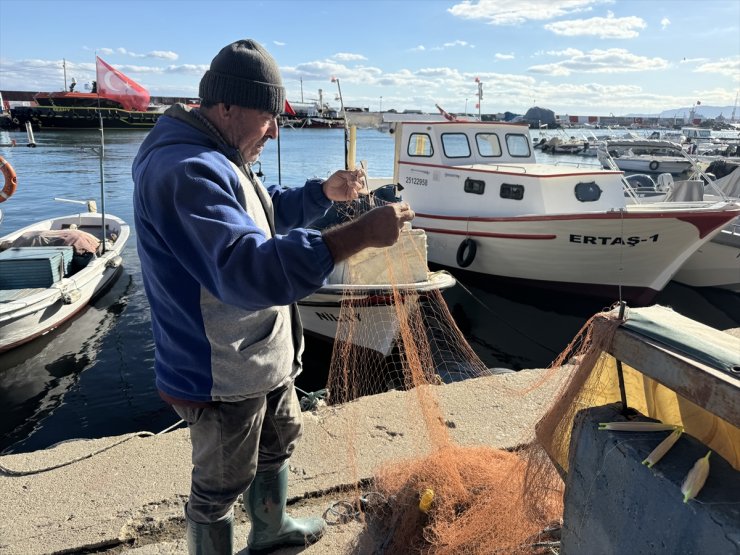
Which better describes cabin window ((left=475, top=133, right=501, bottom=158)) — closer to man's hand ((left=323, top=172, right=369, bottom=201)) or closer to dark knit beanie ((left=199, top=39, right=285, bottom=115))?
man's hand ((left=323, top=172, right=369, bottom=201))

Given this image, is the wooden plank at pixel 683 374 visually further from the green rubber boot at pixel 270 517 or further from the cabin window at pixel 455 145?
the cabin window at pixel 455 145

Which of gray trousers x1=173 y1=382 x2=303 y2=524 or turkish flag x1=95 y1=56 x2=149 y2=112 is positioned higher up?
turkish flag x1=95 y1=56 x2=149 y2=112

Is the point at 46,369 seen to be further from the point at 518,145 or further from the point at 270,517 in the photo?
the point at 518,145

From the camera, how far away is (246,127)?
71.6 inches

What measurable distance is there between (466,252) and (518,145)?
3222mm

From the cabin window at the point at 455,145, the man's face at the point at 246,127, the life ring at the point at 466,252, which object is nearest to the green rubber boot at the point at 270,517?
the man's face at the point at 246,127

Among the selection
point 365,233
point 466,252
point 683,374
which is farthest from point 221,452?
point 466,252

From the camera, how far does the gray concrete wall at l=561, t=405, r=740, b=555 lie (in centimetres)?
130

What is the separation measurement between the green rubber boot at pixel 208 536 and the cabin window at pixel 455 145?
10.4 metres

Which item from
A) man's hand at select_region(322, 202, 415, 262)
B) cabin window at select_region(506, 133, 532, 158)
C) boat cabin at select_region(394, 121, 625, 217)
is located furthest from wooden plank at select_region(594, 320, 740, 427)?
cabin window at select_region(506, 133, 532, 158)

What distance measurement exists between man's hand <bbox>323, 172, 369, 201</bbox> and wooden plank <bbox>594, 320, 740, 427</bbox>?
1.28 metres

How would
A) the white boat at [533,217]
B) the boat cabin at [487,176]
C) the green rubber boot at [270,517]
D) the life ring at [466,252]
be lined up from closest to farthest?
the green rubber boot at [270,517] → the white boat at [533,217] → the boat cabin at [487,176] → the life ring at [466,252]

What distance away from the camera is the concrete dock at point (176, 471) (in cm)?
250

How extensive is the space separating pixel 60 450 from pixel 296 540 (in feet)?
5.88
